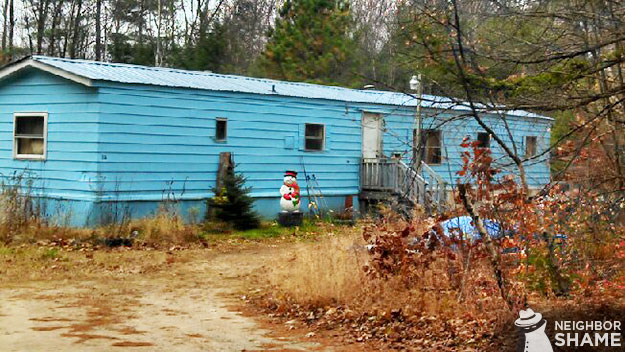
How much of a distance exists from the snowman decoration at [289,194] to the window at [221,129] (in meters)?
A: 1.69

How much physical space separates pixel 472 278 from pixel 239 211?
30.0 ft

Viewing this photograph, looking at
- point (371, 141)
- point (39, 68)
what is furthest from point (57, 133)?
point (371, 141)

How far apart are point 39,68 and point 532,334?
43.4 ft

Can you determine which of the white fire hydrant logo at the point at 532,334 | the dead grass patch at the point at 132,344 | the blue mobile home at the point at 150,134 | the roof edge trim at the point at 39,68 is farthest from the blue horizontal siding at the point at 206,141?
the white fire hydrant logo at the point at 532,334

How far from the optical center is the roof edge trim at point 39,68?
52.0 ft

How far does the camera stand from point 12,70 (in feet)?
57.0

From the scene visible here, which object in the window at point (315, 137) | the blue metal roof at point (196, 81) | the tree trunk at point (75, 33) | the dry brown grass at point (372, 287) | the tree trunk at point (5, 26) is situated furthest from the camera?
the tree trunk at point (5, 26)

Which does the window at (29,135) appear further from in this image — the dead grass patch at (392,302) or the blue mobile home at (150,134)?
the dead grass patch at (392,302)

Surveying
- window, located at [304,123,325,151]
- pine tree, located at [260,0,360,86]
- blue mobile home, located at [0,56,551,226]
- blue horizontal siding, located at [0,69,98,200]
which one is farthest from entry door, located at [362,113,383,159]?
pine tree, located at [260,0,360,86]

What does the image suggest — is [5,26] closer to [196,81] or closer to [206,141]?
[196,81]

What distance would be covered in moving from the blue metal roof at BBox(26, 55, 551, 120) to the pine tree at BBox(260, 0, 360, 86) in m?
9.14

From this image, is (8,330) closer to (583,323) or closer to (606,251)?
(583,323)

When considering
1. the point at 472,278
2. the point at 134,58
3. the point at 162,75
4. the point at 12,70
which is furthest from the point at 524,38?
the point at 134,58

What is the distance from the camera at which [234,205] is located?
665 inches
